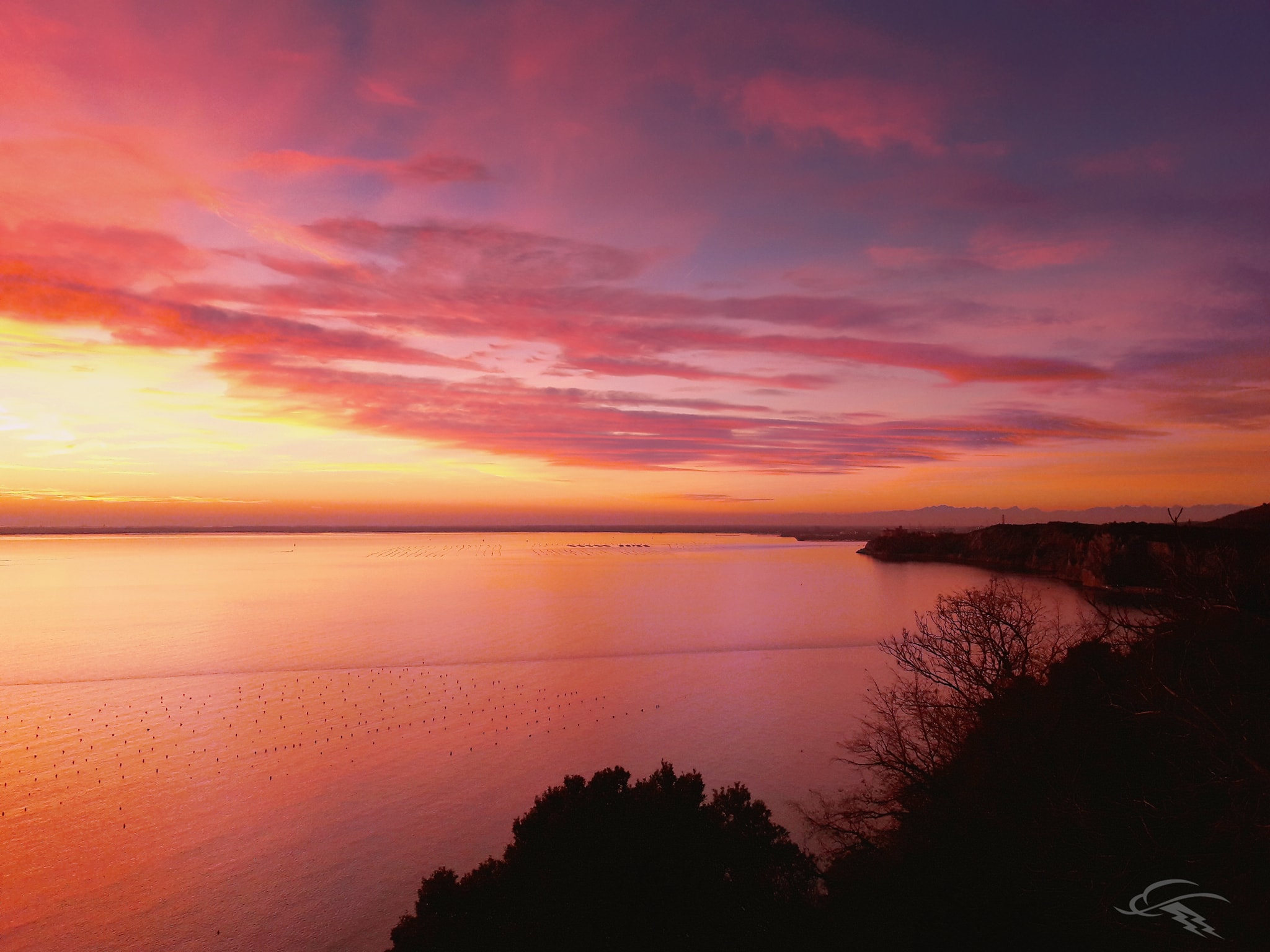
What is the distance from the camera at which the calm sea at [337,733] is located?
18953 mm

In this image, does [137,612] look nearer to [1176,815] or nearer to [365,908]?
[365,908]

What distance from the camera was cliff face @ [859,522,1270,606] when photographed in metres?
67.4

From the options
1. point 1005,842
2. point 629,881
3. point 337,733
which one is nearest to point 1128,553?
point 1005,842

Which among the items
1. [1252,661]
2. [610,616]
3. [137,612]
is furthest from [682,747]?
[137,612]

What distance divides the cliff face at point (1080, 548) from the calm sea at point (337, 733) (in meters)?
18.0

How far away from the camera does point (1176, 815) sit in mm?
10234

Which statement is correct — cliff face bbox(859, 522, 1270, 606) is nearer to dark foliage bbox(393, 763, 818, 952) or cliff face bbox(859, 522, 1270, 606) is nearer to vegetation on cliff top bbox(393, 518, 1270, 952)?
vegetation on cliff top bbox(393, 518, 1270, 952)

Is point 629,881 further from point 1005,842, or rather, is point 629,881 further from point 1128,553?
point 1128,553
